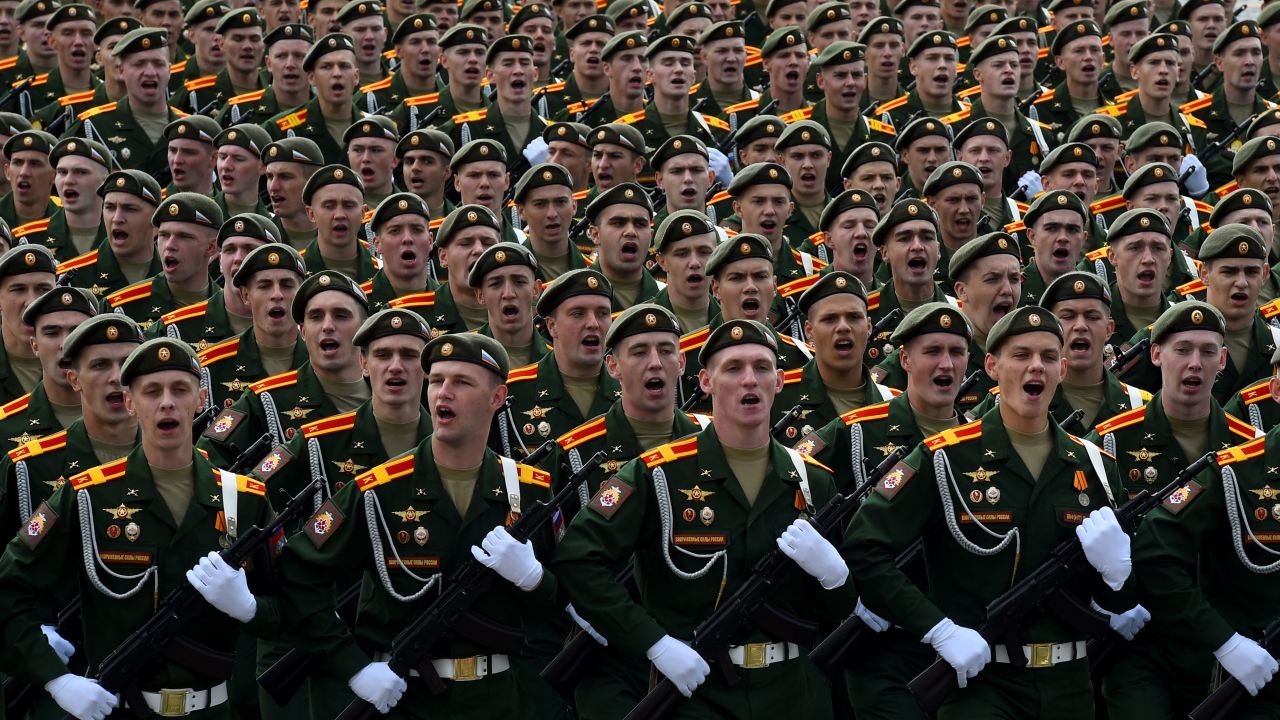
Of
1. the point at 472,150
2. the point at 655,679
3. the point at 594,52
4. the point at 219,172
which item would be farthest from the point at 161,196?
the point at 655,679

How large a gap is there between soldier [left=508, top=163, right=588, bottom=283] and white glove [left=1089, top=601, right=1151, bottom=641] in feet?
18.8

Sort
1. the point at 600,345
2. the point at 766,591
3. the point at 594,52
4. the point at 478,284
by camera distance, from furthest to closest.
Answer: the point at 594,52 < the point at 478,284 < the point at 600,345 < the point at 766,591

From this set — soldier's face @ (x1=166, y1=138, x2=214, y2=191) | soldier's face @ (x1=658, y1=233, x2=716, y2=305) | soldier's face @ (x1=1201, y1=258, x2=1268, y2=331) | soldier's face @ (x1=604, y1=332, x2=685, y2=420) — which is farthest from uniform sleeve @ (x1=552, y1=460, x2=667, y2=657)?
soldier's face @ (x1=166, y1=138, x2=214, y2=191)

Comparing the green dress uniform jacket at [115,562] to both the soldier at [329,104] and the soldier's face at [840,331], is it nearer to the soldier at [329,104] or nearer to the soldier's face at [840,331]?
the soldier's face at [840,331]

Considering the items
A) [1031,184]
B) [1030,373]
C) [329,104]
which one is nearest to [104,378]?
[1030,373]

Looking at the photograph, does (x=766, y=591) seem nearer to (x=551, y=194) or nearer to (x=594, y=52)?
(x=551, y=194)

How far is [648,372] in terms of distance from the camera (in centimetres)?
1097

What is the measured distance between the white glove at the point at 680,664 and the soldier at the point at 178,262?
593 centimetres

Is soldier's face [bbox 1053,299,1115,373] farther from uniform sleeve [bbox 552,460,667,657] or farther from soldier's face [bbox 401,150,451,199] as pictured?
soldier's face [bbox 401,150,451,199]

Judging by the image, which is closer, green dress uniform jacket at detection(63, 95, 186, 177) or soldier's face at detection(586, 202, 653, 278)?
soldier's face at detection(586, 202, 653, 278)

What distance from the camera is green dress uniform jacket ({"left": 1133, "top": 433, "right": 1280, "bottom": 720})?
390 inches

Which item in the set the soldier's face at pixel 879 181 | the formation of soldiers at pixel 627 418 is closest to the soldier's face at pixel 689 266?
the formation of soldiers at pixel 627 418

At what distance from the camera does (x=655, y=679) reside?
31.7 feet

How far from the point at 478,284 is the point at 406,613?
3798 millimetres
